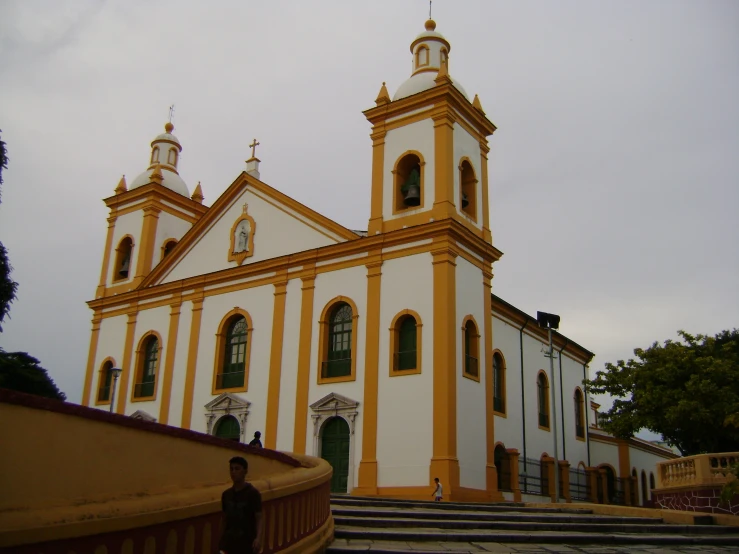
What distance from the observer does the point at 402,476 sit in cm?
1875

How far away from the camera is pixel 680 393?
23.2m

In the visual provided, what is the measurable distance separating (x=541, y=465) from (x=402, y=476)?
351 inches

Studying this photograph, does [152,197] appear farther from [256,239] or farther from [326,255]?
[326,255]

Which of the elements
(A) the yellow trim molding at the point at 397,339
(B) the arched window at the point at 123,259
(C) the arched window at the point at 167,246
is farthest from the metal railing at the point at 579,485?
(B) the arched window at the point at 123,259

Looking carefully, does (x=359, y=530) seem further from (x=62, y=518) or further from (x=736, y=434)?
(x=736, y=434)

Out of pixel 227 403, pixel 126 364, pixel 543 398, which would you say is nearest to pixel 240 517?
pixel 227 403

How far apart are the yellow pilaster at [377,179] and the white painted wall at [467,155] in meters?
2.26

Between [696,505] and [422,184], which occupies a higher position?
[422,184]

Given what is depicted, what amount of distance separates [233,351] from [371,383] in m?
6.08

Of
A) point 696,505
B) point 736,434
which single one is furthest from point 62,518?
point 736,434

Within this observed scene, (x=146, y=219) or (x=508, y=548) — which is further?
(x=146, y=219)

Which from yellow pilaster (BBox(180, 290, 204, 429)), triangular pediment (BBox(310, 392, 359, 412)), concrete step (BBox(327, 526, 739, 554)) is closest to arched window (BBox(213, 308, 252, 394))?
yellow pilaster (BBox(180, 290, 204, 429))

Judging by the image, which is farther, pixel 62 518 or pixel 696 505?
pixel 696 505

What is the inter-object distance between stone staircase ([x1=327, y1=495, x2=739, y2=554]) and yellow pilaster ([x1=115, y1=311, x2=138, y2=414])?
49.8ft
